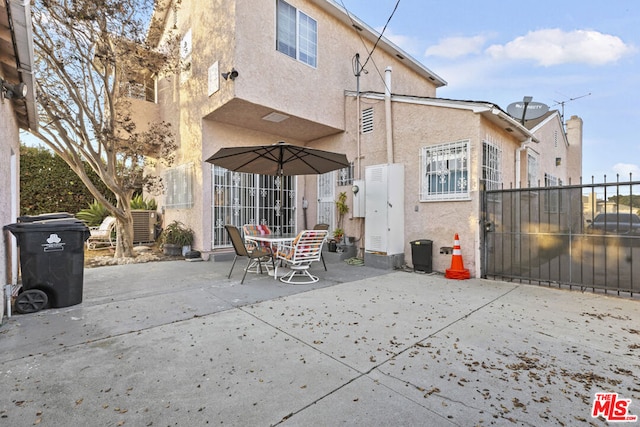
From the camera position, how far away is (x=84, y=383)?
229 cm

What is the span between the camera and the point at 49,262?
3.90 metres

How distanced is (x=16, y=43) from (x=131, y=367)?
4.00 m

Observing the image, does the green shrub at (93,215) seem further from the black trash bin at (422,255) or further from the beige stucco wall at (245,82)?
the black trash bin at (422,255)

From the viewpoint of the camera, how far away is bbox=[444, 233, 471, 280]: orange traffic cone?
626 centimetres

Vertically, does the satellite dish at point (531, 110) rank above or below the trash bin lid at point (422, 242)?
above

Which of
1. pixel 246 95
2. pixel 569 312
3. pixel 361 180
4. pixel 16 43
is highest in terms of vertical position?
pixel 246 95

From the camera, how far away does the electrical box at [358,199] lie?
799 centimetres

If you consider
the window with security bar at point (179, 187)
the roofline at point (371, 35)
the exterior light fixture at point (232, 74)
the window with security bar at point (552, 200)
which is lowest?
the window with security bar at point (552, 200)

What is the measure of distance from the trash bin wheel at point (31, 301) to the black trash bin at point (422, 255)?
665cm

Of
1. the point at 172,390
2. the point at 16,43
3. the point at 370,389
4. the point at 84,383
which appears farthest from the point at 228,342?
the point at 16,43

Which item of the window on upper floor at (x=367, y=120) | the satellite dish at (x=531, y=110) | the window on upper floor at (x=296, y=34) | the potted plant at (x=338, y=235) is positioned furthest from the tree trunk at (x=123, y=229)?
the satellite dish at (x=531, y=110)

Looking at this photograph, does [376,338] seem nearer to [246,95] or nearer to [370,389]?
[370,389]

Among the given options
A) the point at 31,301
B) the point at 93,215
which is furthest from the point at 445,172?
the point at 93,215

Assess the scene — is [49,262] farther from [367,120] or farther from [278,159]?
[367,120]
